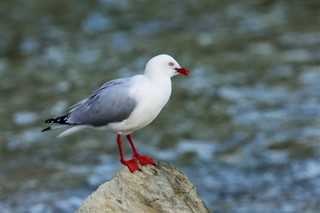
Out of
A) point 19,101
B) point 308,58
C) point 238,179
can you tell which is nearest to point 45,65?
point 19,101

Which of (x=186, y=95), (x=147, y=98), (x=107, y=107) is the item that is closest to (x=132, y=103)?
(x=147, y=98)

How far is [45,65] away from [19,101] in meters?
2.94

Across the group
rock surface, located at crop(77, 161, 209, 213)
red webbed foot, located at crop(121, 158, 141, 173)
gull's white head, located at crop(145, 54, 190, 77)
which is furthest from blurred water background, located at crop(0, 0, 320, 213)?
gull's white head, located at crop(145, 54, 190, 77)

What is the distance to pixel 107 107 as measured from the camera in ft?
30.1

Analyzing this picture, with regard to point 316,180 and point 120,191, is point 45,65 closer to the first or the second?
point 316,180

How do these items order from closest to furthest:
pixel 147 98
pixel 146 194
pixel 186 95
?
pixel 147 98, pixel 146 194, pixel 186 95

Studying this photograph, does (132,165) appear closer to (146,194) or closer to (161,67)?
(146,194)

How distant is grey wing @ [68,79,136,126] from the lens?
353 inches

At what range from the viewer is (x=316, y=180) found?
18.5 meters

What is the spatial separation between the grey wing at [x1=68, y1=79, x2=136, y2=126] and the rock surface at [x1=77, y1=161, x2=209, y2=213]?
59 centimetres

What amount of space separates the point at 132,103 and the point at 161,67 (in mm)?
469

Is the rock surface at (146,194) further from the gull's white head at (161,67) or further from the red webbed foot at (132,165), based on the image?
the gull's white head at (161,67)

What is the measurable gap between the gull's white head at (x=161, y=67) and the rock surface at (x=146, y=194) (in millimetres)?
1092

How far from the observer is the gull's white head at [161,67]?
888 cm
